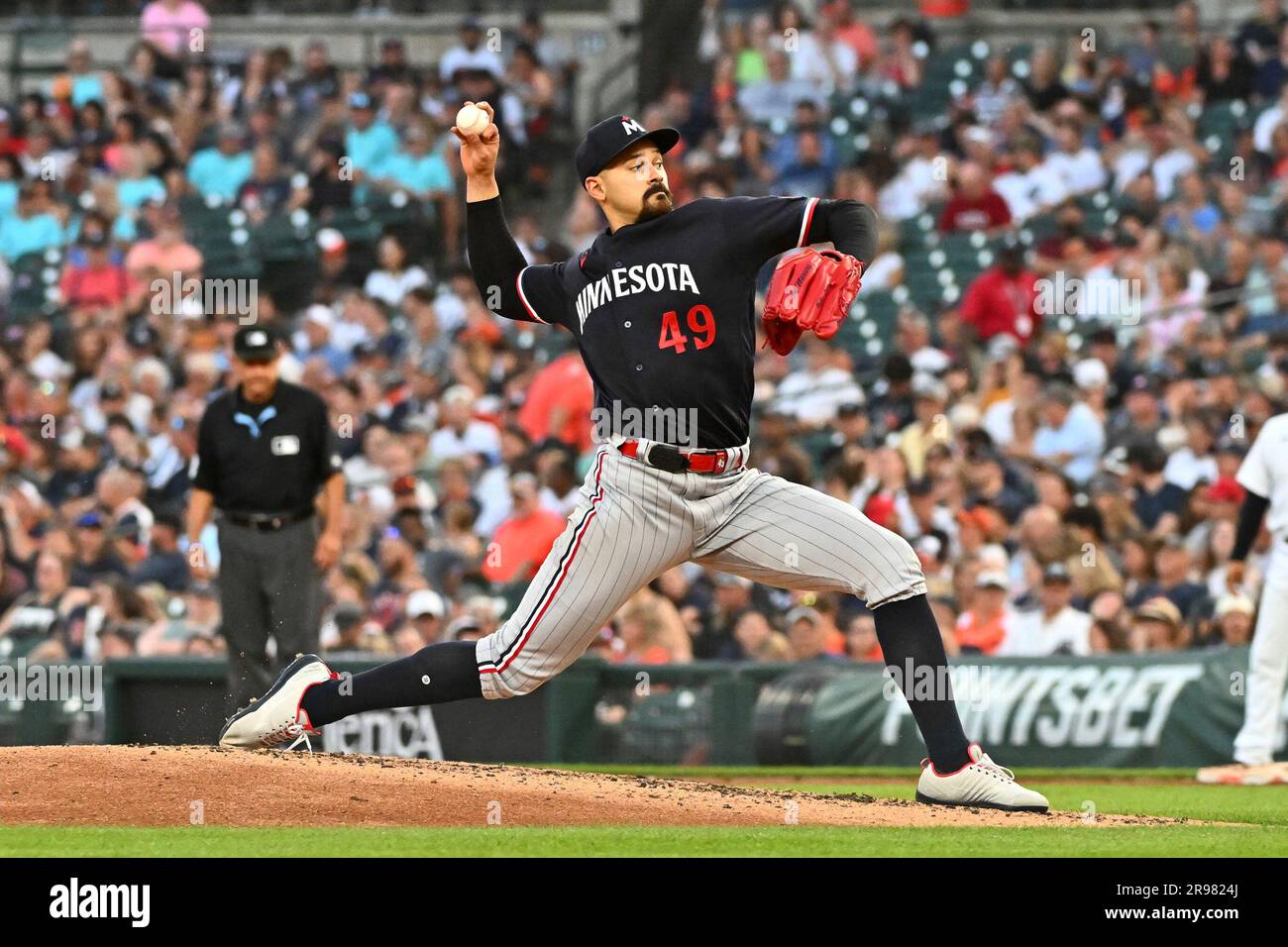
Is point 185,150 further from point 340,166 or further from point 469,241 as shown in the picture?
point 469,241

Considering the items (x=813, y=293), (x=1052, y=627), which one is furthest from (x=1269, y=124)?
(x=813, y=293)

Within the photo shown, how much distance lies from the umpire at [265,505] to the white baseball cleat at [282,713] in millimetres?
2874

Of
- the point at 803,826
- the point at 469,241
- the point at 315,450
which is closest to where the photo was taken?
the point at 803,826

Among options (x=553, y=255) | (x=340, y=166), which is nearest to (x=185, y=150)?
(x=340, y=166)

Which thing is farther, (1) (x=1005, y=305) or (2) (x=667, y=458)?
(1) (x=1005, y=305)

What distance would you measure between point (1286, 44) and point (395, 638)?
9.20m

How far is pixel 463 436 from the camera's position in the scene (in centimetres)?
1501

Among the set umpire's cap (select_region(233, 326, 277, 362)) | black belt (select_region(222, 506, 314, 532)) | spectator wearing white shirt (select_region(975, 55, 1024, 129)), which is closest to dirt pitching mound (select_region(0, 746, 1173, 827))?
black belt (select_region(222, 506, 314, 532))

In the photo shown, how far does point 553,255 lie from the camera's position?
16.6m

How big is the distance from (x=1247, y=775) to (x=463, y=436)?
7.38m

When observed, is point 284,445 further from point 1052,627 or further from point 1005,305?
point 1005,305

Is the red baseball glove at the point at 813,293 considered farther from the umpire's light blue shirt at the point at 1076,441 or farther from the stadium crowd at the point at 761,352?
the umpire's light blue shirt at the point at 1076,441

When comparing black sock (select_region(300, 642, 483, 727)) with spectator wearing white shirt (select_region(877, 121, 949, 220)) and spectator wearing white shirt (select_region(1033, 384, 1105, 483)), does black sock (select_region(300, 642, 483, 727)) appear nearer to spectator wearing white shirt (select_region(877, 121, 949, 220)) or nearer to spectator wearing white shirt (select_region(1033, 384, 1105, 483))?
spectator wearing white shirt (select_region(1033, 384, 1105, 483))

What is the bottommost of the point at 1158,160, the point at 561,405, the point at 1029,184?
the point at 561,405
